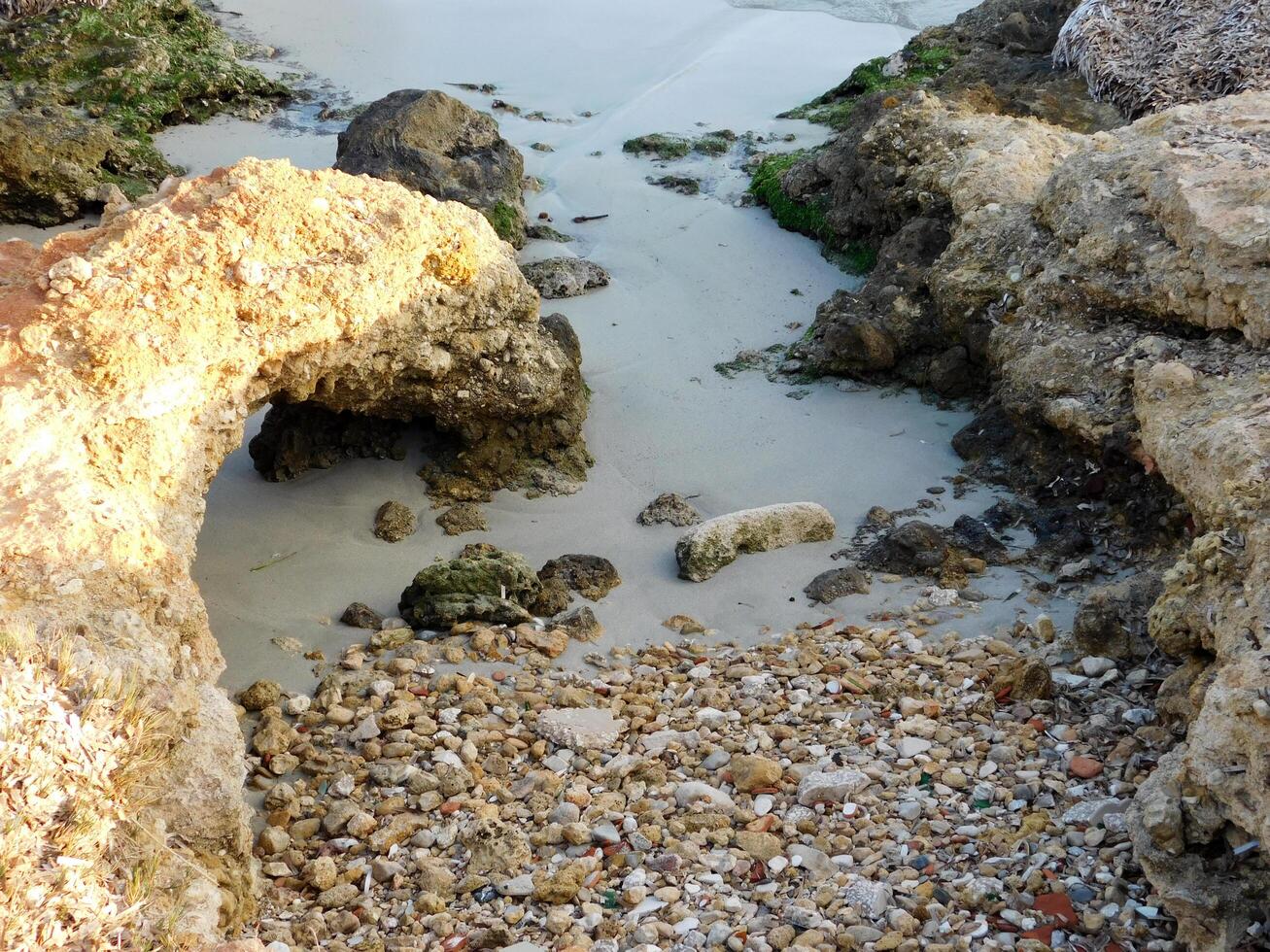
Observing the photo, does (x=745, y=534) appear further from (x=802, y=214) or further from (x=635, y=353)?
(x=802, y=214)

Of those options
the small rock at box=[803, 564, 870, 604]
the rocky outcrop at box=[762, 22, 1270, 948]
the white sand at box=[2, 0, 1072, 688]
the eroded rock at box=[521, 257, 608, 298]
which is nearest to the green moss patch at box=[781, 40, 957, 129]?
the white sand at box=[2, 0, 1072, 688]

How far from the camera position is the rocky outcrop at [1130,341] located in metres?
3.36

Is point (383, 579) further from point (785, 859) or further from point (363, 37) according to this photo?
point (363, 37)

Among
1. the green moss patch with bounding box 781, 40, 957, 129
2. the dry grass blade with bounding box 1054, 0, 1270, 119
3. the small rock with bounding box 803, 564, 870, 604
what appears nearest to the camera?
the small rock with bounding box 803, 564, 870, 604

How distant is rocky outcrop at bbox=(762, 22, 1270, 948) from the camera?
3355mm

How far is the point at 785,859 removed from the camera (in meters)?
3.90

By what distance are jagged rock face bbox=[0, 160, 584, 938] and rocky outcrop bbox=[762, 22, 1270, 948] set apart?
256 centimetres

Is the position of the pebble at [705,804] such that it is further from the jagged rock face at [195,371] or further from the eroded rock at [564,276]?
the eroded rock at [564,276]

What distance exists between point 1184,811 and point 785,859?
1224 mm

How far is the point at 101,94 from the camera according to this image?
10219 millimetres

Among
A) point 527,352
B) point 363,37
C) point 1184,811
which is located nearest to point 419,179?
point 527,352

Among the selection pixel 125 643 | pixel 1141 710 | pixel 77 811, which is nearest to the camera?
pixel 77 811

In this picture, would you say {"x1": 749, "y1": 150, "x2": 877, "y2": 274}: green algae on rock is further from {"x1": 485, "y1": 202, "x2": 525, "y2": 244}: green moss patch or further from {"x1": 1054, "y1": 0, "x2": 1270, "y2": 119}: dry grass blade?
{"x1": 1054, "y1": 0, "x2": 1270, "y2": 119}: dry grass blade

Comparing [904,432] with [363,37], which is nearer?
[904,432]
